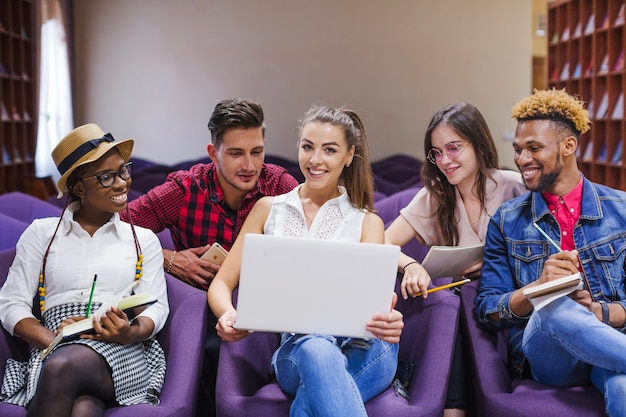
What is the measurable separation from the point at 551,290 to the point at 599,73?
555cm

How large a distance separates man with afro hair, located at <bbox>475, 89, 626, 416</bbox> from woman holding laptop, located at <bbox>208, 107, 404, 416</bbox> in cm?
39

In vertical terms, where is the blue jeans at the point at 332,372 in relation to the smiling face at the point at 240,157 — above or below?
below

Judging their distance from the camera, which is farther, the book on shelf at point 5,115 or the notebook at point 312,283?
the book on shelf at point 5,115

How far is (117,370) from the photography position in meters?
1.96

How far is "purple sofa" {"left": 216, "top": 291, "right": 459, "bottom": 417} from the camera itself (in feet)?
6.50

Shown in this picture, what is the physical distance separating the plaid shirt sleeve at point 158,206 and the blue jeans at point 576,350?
54.8 inches

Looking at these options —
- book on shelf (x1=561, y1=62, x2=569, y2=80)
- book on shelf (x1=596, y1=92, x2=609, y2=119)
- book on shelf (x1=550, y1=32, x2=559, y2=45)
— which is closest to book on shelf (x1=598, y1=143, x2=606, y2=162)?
book on shelf (x1=596, y1=92, x2=609, y2=119)

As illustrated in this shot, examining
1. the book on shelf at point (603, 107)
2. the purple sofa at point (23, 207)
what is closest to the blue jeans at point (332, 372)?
the purple sofa at point (23, 207)

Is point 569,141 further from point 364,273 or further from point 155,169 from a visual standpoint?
point 155,169

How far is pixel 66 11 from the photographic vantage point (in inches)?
309

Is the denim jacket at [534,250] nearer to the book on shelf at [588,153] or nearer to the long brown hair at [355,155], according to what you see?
the long brown hair at [355,155]

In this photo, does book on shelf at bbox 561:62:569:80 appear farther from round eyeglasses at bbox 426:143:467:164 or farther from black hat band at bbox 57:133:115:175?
black hat band at bbox 57:133:115:175

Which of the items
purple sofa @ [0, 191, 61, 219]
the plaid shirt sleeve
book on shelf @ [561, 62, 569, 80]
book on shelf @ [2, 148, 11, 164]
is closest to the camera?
the plaid shirt sleeve

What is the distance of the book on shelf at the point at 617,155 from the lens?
6508mm
